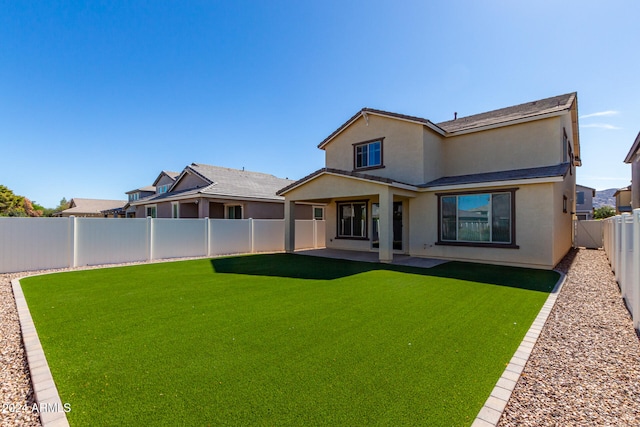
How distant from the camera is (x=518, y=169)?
12.8 meters

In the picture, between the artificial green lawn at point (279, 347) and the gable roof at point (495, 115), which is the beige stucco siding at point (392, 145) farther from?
the artificial green lawn at point (279, 347)

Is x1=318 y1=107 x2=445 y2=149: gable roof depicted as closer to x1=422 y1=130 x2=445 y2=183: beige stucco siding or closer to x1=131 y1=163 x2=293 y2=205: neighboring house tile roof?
x1=422 y1=130 x2=445 y2=183: beige stucco siding

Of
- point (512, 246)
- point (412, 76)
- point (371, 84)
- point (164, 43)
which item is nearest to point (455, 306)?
point (512, 246)

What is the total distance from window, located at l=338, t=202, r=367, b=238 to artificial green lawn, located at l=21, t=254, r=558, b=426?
8076 mm

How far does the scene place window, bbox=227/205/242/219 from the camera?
20.9m

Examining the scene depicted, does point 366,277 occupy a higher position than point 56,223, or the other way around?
point 56,223

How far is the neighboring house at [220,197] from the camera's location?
764 inches

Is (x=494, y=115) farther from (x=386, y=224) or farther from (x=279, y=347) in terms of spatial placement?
(x=279, y=347)

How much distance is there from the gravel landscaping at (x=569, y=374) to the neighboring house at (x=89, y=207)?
1893 inches

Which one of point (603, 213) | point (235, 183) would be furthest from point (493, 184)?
A: point (603, 213)

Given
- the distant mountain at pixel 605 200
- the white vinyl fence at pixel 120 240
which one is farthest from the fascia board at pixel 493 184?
the distant mountain at pixel 605 200

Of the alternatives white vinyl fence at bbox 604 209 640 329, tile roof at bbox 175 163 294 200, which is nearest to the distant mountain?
tile roof at bbox 175 163 294 200

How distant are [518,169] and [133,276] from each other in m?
15.6

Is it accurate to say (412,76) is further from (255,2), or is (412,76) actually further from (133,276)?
(133,276)
